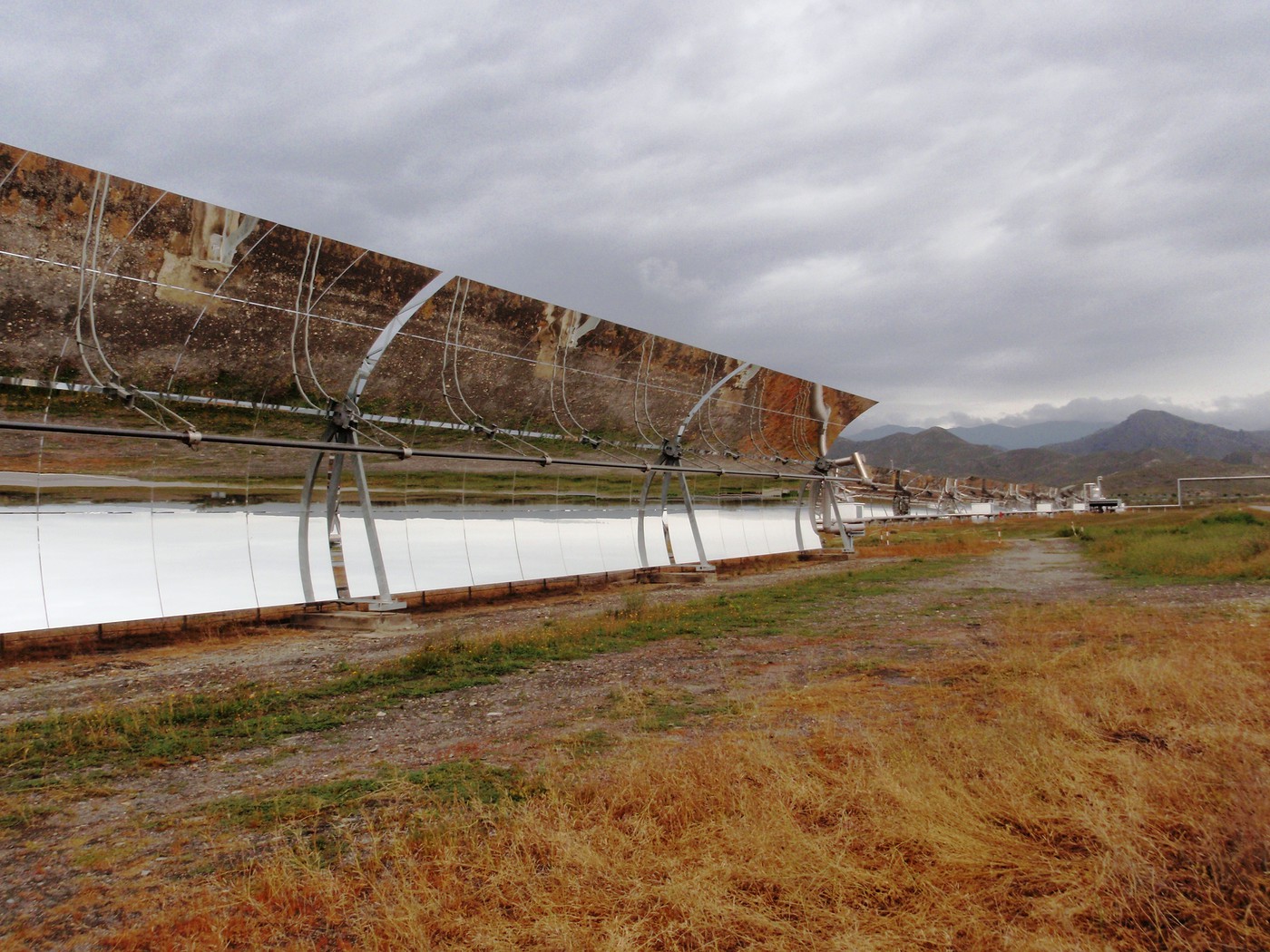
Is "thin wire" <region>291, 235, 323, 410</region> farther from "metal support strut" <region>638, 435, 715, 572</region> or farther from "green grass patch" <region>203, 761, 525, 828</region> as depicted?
"metal support strut" <region>638, 435, 715, 572</region>

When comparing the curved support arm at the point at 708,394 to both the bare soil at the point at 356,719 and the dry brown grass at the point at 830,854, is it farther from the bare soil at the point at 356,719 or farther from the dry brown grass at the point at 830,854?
the dry brown grass at the point at 830,854

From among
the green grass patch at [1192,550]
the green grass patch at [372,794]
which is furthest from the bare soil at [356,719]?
the green grass patch at [1192,550]

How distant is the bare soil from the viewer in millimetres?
4137

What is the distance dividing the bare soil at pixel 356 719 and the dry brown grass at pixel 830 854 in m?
0.65

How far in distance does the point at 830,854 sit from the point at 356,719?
4815 mm

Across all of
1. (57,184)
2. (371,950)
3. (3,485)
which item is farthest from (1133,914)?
(3,485)

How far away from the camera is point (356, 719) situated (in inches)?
284

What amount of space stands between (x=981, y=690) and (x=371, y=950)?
18.1 ft

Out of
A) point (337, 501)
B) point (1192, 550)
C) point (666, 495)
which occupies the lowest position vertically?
point (1192, 550)

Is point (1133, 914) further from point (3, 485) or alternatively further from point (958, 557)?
point (958, 557)

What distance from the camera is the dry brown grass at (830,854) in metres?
3.18

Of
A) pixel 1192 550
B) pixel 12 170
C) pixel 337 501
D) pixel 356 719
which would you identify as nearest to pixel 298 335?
pixel 337 501

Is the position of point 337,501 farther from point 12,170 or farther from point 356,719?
point 356,719

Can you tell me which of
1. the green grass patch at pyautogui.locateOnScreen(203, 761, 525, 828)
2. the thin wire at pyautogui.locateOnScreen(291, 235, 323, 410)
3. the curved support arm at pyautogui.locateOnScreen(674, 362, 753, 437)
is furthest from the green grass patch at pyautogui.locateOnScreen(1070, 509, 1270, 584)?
the thin wire at pyautogui.locateOnScreen(291, 235, 323, 410)
